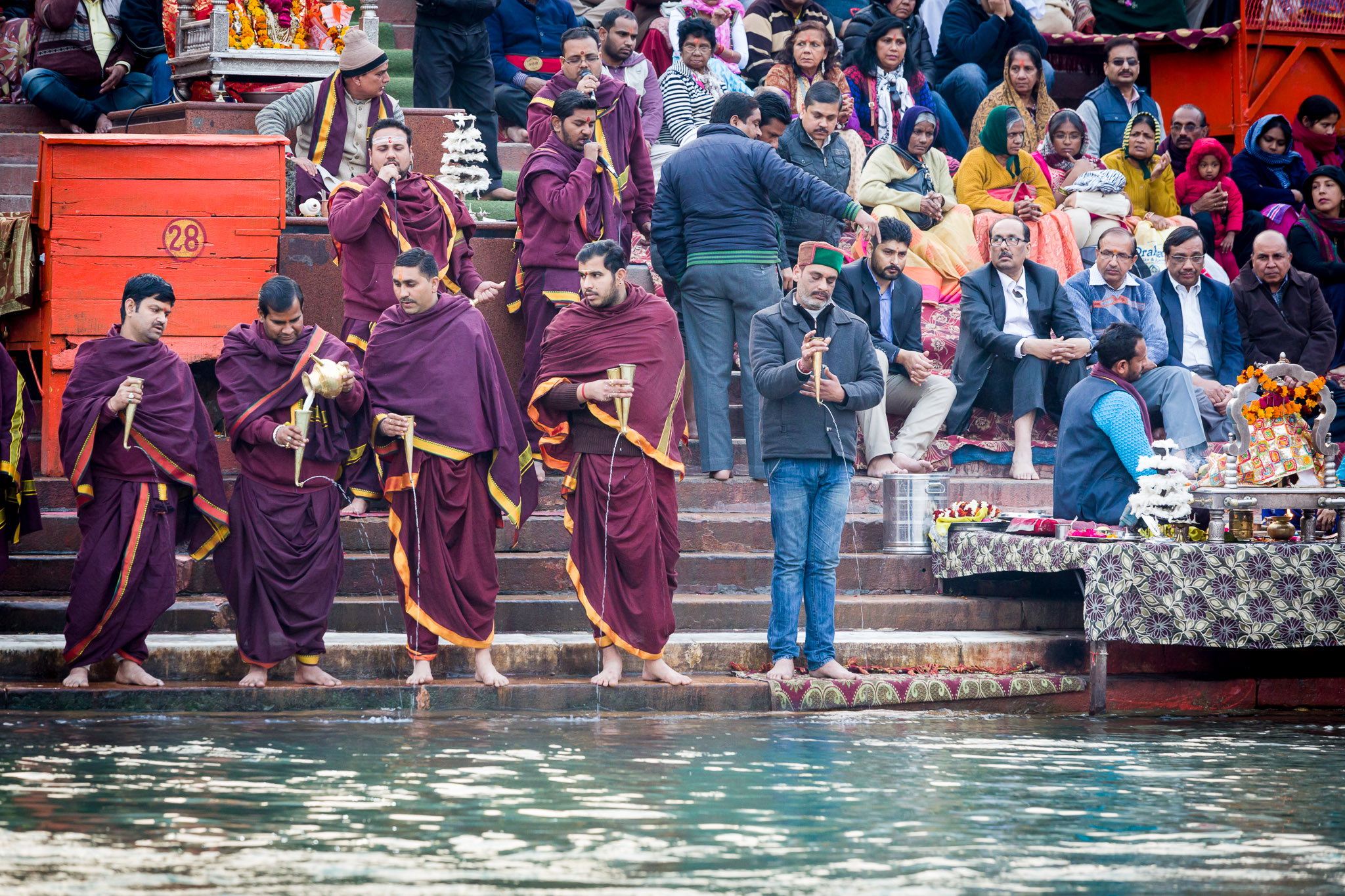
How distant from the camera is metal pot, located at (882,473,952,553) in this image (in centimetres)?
893

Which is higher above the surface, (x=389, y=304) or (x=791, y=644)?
(x=389, y=304)

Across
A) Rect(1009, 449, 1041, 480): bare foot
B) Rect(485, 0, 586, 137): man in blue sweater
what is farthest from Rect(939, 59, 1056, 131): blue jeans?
Rect(1009, 449, 1041, 480): bare foot

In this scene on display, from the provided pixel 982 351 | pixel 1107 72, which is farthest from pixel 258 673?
pixel 1107 72

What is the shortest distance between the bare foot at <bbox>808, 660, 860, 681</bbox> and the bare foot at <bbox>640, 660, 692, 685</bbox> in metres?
0.63

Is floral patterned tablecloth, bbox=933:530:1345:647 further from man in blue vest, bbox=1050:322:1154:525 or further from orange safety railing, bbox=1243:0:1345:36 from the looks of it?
orange safety railing, bbox=1243:0:1345:36

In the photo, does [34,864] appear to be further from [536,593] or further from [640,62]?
[640,62]

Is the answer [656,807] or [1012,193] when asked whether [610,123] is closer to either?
[1012,193]

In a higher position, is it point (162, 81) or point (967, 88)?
point (967, 88)

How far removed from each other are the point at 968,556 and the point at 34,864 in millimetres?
5225

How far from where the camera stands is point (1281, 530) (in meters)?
8.02

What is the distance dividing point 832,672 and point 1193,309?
477cm

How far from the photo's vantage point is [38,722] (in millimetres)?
6688

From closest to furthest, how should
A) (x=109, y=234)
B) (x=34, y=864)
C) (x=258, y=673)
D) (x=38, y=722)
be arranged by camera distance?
(x=34, y=864) → (x=38, y=722) → (x=258, y=673) → (x=109, y=234)

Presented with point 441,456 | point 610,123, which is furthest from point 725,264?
point 441,456
